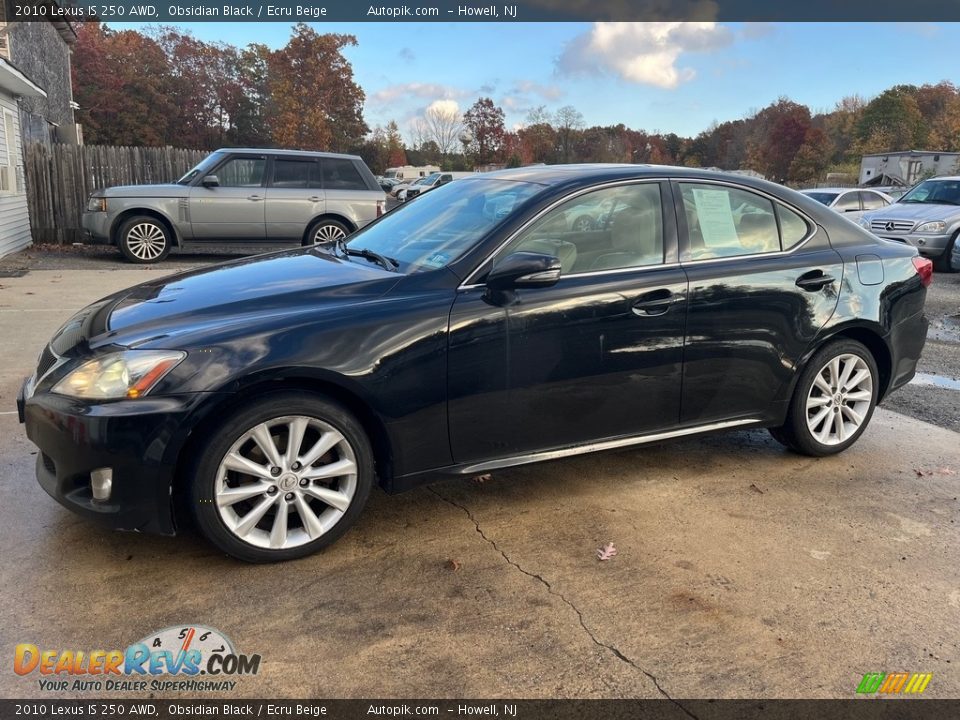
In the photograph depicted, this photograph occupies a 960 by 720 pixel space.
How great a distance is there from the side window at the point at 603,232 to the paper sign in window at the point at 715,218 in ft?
0.88

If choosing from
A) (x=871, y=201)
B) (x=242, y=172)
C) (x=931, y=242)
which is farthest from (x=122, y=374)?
(x=871, y=201)

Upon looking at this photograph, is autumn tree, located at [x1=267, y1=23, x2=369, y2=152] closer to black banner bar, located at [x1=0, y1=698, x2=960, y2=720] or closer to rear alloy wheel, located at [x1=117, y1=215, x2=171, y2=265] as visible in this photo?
rear alloy wheel, located at [x1=117, y1=215, x2=171, y2=265]

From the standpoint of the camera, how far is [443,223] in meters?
4.00

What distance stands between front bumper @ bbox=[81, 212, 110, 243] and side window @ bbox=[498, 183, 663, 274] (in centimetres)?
1083

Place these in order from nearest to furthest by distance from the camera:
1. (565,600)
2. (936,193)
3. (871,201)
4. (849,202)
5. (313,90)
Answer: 1. (565,600)
2. (936,193)
3. (849,202)
4. (871,201)
5. (313,90)

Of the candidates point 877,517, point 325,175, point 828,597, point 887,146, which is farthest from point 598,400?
point 887,146

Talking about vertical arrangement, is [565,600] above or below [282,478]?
below

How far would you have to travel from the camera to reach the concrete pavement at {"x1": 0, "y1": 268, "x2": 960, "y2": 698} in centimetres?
256

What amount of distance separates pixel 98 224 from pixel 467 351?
11.1 metres

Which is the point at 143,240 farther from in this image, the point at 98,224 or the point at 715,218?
the point at 715,218

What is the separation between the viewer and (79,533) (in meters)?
3.37

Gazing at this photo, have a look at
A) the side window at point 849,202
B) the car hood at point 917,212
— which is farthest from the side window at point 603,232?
the side window at point 849,202

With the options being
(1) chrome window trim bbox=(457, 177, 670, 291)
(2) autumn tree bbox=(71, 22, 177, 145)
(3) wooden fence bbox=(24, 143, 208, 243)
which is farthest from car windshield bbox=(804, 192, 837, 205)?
(2) autumn tree bbox=(71, 22, 177, 145)

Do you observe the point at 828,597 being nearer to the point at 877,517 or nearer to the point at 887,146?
the point at 877,517
